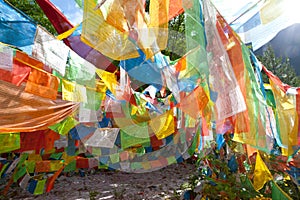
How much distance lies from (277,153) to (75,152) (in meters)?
2.95

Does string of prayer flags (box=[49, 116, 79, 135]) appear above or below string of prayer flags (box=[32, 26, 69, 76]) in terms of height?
below

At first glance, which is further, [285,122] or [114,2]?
[285,122]

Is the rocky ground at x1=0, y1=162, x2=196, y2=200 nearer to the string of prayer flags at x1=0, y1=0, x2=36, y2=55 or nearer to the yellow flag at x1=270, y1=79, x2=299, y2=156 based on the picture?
the yellow flag at x1=270, y1=79, x2=299, y2=156

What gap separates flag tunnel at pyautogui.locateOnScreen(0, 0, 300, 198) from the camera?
1456mm

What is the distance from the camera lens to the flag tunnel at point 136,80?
1.46m

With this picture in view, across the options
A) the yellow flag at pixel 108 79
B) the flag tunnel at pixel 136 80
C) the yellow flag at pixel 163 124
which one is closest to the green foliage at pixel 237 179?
the flag tunnel at pixel 136 80

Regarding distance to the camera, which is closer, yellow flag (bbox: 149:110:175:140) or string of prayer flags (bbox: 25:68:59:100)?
string of prayer flags (bbox: 25:68:59:100)

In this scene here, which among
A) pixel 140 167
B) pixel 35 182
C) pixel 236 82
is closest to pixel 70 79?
pixel 236 82

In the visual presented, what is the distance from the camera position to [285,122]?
199 centimetres

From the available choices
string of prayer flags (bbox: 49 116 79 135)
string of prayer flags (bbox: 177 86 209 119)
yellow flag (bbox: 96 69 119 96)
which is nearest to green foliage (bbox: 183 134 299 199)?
string of prayer flags (bbox: 177 86 209 119)

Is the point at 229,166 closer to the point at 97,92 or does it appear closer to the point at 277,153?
the point at 277,153

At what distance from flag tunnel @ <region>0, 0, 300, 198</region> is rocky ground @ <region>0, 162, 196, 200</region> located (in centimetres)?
173

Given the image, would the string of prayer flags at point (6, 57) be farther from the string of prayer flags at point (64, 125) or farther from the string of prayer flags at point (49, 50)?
the string of prayer flags at point (64, 125)

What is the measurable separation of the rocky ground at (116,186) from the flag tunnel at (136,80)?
1.73 metres
